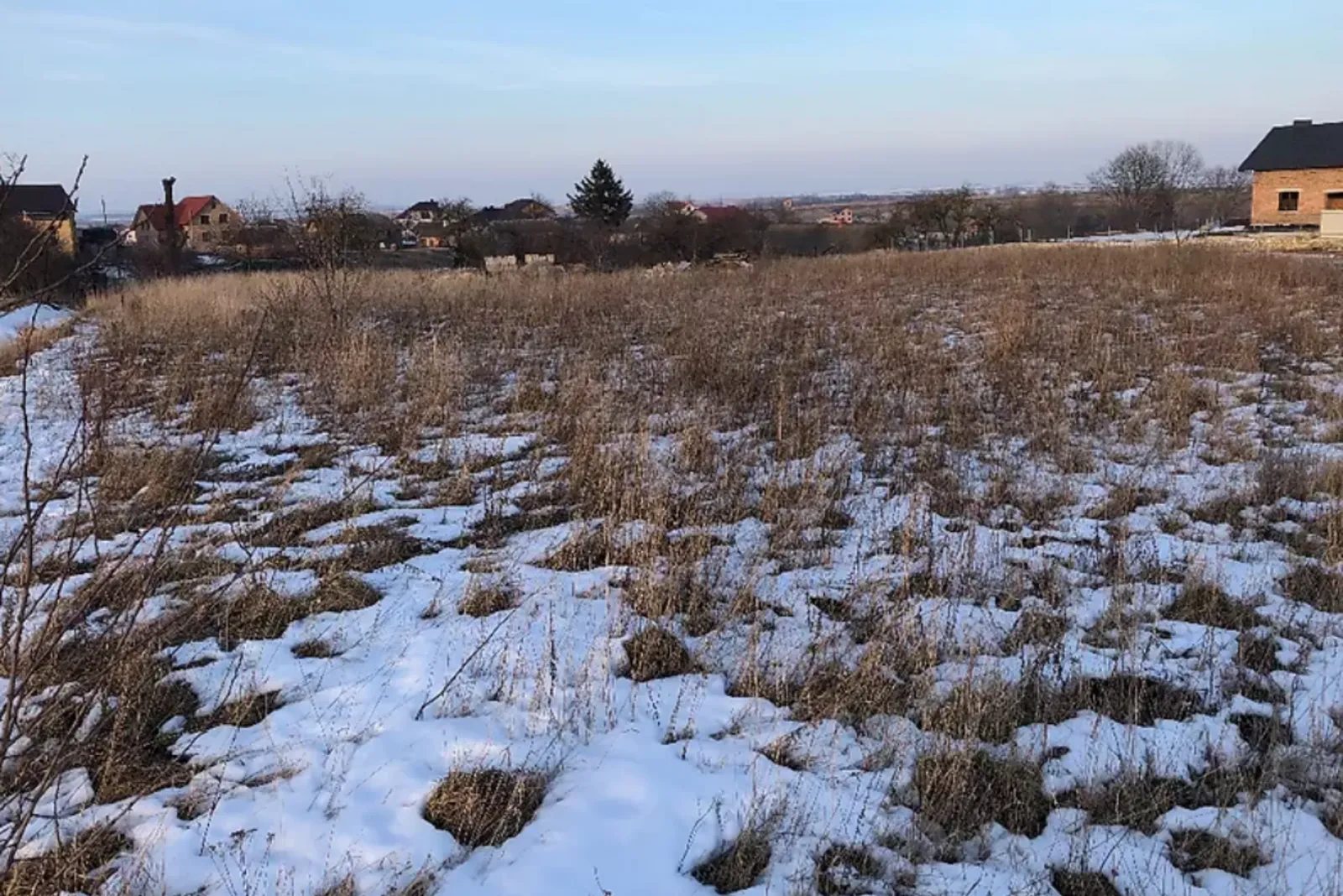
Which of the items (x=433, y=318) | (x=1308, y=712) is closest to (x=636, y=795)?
(x=1308, y=712)

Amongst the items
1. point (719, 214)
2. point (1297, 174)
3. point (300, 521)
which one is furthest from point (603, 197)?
point (300, 521)

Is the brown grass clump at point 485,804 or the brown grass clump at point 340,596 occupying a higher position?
the brown grass clump at point 340,596

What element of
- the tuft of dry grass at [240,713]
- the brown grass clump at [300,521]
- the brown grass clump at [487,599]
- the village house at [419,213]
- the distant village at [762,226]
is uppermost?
the village house at [419,213]

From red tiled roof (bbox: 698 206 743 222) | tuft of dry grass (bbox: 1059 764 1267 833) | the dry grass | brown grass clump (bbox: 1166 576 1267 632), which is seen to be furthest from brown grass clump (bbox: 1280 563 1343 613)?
red tiled roof (bbox: 698 206 743 222)

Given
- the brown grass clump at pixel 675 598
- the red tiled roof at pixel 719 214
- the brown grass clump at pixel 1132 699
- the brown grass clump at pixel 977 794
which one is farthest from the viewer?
the red tiled roof at pixel 719 214

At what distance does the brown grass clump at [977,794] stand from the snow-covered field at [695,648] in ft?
0.04

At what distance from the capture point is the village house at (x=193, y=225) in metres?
4.32

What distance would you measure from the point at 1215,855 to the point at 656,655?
1.89m

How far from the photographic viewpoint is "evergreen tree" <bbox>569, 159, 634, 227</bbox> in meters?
43.0

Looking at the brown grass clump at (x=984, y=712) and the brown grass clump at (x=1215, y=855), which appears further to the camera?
the brown grass clump at (x=984, y=712)

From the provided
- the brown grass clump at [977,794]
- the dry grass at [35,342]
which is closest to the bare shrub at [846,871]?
the brown grass clump at [977,794]

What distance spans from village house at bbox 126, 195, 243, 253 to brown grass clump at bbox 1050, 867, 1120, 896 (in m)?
2.96

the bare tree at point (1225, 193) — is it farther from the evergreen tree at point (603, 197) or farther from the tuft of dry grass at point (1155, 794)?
the tuft of dry grass at point (1155, 794)

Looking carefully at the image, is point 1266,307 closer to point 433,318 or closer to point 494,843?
point 433,318
